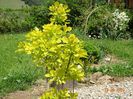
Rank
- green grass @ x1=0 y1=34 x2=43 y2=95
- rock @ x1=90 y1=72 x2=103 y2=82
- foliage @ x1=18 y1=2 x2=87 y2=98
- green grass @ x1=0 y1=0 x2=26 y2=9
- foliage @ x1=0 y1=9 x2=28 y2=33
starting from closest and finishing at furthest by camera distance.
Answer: foliage @ x1=18 y1=2 x2=87 y2=98
green grass @ x1=0 y1=34 x2=43 y2=95
rock @ x1=90 y1=72 x2=103 y2=82
foliage @ x1=0 y1=9 x2=28 y2=33
green grass @ x1=0 y1=0 x2=26 y2=9

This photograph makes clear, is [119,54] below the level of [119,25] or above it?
below

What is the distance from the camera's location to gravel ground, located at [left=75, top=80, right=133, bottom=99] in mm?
6730

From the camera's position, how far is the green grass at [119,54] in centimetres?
847

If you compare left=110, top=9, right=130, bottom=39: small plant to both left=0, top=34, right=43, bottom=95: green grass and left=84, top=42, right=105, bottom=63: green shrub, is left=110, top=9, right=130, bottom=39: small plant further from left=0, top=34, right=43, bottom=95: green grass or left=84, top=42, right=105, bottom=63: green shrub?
left=84, top=42, right=105, bottom=63: green shrub

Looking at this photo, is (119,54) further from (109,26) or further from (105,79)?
(105,79)

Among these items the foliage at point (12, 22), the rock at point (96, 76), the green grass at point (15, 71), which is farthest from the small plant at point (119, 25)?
the rock at point (96, 76)

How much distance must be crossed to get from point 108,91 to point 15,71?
2175 millimetres

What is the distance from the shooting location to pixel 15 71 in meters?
8.41

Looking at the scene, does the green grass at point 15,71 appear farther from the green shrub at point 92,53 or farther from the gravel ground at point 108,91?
the green shrub at point 92,53

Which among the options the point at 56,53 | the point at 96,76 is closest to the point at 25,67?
the point at 96,76

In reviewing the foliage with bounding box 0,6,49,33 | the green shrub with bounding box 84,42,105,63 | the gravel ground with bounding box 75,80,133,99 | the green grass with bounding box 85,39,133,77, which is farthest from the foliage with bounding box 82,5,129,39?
the gravel ground with bounding box 75,80,133,99

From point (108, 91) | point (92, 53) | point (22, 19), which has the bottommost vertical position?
point (108, 91)

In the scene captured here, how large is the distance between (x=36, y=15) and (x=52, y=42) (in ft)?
39.4

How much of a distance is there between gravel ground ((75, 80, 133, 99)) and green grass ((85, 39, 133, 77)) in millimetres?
862
